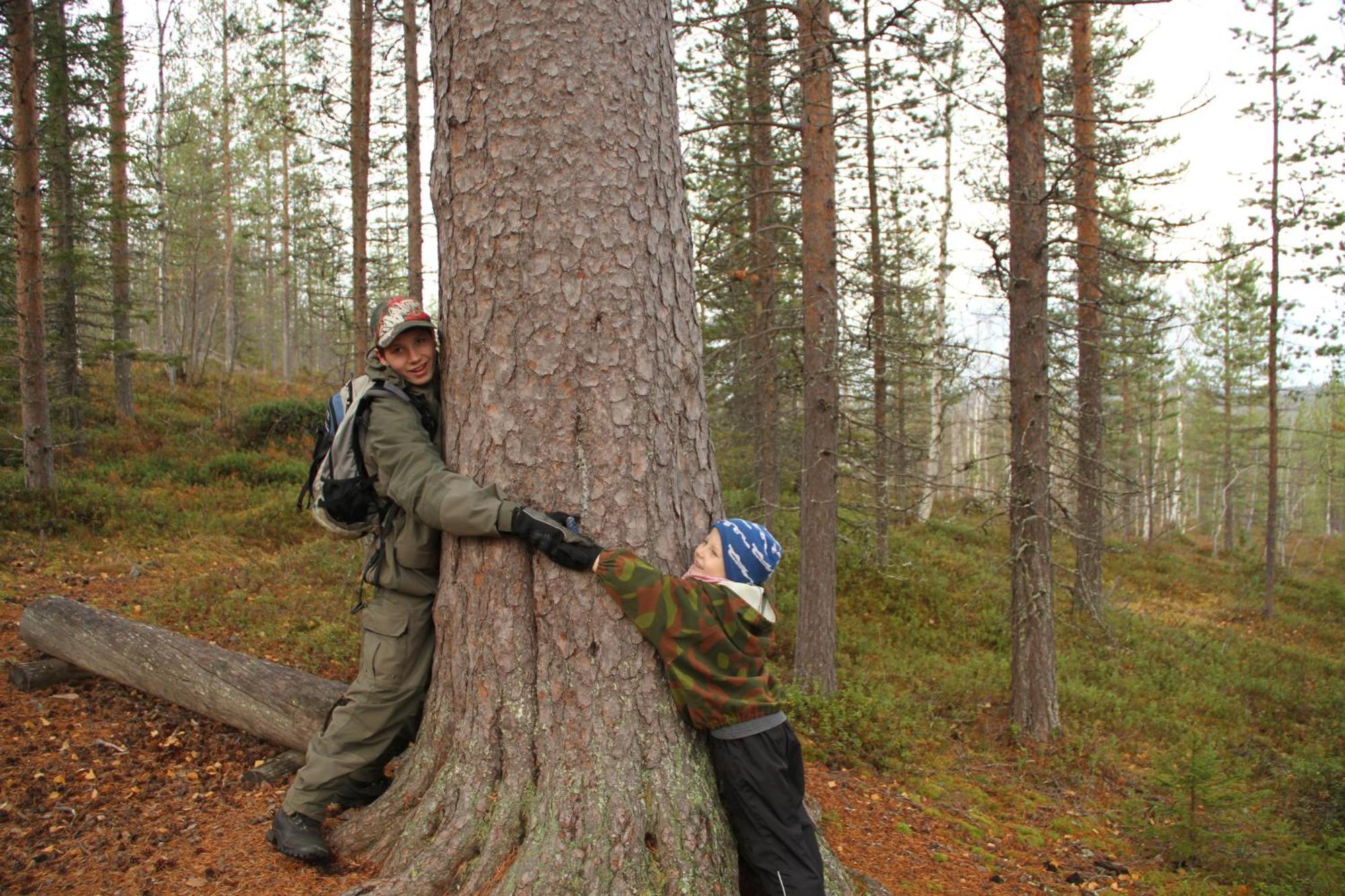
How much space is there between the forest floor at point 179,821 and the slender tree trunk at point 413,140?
7752 millimetres

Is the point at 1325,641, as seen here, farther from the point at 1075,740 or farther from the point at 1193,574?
the point at 1075,740

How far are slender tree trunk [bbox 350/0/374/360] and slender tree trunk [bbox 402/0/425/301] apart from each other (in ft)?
2.60

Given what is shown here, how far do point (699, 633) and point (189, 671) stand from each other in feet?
11.6

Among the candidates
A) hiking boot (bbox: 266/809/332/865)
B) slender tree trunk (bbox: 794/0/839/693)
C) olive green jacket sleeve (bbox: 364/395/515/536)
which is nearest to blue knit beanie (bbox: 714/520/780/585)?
olive green jacket sleeve (bbox: 364/395/515/536)

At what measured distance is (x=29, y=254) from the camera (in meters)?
11.2

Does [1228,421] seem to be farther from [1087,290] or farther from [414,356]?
[414,356]

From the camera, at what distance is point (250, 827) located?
3354 millimetres

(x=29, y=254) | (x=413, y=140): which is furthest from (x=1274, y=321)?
(x=29, y=254)

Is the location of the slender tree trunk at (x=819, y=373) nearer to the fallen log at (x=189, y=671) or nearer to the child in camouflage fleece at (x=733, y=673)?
the fallen log at (x=189, y=671)

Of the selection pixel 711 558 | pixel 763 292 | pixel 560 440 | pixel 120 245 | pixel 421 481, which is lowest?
pixel 711 558

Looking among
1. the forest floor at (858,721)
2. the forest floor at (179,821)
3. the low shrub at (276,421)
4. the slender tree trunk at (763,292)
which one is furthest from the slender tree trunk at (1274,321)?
the low shrub at (276,421)

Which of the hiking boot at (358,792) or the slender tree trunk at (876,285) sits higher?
the slender tree trunk at (876,285)

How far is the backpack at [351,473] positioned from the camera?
130 inches

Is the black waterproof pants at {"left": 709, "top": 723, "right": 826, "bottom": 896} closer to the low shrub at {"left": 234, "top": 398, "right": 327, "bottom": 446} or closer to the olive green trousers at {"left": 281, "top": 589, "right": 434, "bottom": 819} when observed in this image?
the olive green trousers at {"left": 281, "top": 589, "right": 434, "bottom": 819}
